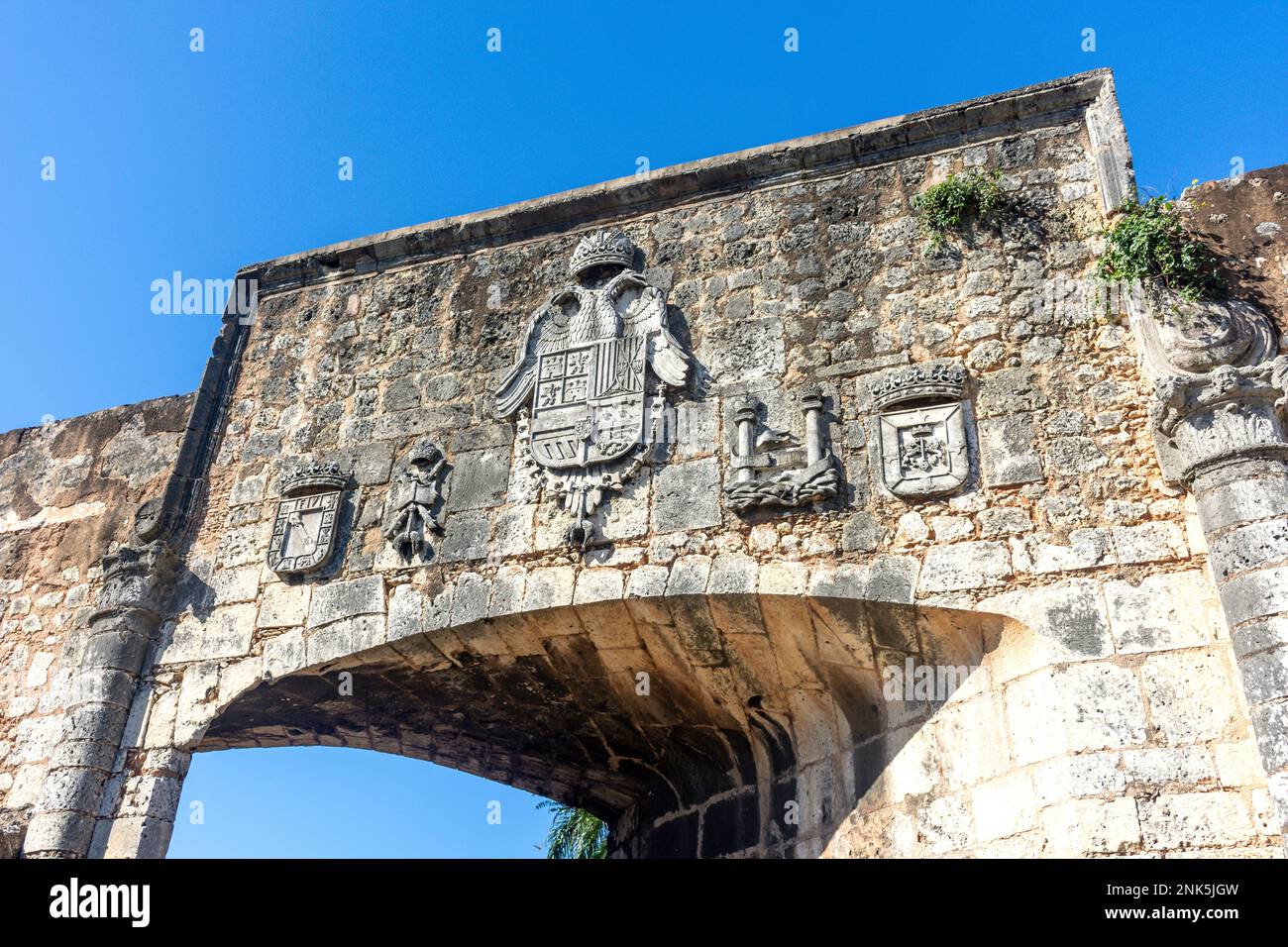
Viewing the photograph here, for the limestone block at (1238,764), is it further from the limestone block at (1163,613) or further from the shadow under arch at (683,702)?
the shadow under arch at (683,702)

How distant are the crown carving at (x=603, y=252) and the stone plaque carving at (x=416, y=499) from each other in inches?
53.7

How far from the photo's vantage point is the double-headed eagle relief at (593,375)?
19.3 ft

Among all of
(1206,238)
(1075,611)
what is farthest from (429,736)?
(1206,238)

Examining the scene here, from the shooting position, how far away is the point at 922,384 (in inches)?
215

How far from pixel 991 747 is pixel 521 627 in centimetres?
233

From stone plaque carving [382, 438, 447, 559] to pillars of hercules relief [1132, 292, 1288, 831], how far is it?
3.60 m

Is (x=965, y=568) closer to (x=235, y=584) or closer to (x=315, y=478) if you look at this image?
(x=315, y=478)

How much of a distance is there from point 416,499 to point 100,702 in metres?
2.04

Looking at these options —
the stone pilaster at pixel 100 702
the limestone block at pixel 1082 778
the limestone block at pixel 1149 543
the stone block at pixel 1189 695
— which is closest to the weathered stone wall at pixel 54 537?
the stone pilaster at pixel 100 702

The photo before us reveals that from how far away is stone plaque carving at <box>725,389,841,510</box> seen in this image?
5406mm

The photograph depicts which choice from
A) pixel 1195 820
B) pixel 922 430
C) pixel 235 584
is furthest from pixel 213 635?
pixel 1195 820

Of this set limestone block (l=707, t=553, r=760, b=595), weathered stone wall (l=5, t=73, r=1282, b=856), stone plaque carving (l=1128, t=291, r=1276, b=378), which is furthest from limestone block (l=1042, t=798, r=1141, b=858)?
stone plaque carving (l=1128, t=291, r=1276, b=378)

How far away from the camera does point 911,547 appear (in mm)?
5156

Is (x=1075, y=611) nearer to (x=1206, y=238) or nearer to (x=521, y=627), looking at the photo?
(x=1206, y=238)
